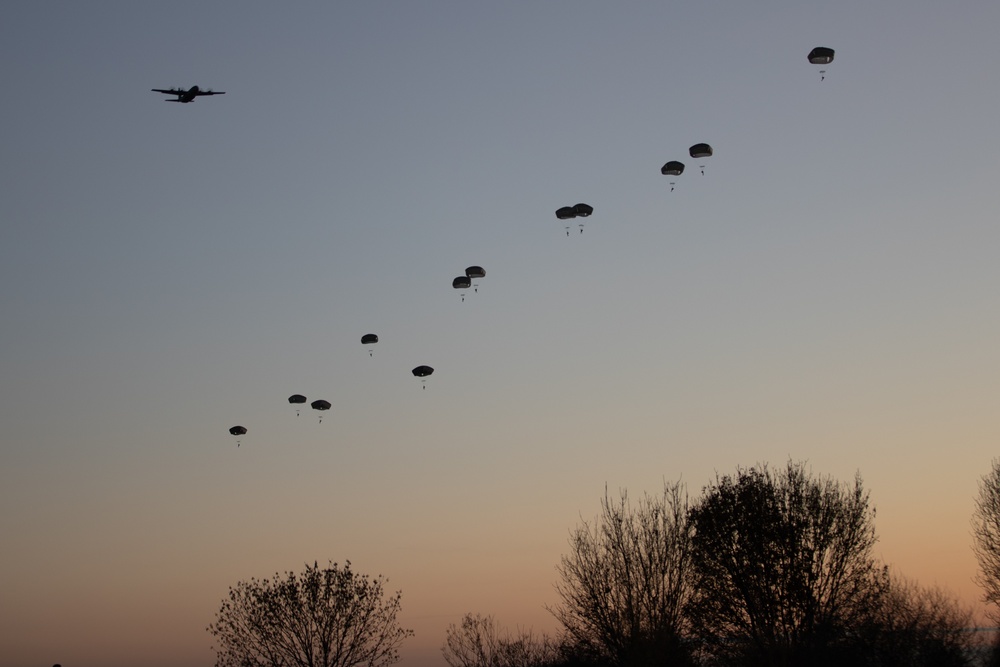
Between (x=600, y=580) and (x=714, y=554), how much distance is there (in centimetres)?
750

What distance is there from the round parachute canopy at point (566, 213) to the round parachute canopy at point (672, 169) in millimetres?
6117

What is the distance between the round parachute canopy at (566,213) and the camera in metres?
64.9

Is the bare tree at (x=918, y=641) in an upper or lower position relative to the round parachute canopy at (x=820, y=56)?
lower

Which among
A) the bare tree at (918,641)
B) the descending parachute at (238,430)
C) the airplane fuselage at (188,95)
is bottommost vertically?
the bare tree at (918,641)

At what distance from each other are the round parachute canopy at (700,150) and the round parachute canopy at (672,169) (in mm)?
2750

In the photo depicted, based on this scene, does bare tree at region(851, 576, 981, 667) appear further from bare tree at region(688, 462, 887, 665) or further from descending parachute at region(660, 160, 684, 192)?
descending parachute at region(660, 160, 684, 192)

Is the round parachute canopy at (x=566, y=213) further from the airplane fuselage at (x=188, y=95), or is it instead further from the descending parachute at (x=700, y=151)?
the airplane fuselage at (x=188, y=95)

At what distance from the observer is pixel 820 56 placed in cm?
6438

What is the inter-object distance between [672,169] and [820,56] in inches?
415

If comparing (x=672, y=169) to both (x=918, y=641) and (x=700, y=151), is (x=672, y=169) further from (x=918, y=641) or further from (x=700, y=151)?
(x=918, y=641)

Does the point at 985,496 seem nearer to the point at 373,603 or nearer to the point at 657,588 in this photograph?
the point at 657,588

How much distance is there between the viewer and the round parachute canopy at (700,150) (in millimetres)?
63728

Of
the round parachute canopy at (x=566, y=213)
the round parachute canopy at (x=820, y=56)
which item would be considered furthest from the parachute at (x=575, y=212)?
the round parachute canopy at (x=820, y=56)

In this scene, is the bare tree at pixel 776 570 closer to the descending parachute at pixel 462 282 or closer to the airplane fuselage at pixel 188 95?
the descending parachute at pixel 462 282
